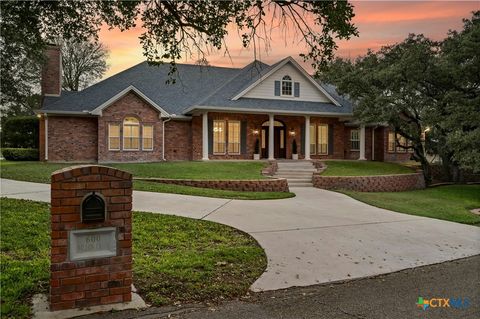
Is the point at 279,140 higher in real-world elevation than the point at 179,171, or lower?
higher

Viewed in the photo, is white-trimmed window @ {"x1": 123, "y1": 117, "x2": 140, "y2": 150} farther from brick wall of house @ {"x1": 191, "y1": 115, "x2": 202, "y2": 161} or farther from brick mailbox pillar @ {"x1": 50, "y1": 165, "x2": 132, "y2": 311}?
brick mailbox pillar @ {"x1": 50, "y1": 165, "x2": 132, "y2": 311}

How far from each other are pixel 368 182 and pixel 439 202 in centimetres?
385

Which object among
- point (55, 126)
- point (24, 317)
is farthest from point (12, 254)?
point (55, 126)

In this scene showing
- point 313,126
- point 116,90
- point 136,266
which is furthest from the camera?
point 313,126

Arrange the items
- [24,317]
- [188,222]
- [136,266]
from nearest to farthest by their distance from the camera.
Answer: [24,317]
[136,266]
[188,222]

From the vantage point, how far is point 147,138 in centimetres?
2192

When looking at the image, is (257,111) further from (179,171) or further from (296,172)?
(179,171)

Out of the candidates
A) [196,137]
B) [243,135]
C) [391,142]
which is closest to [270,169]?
[243,135]

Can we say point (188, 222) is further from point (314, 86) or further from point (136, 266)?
point (314, 86)

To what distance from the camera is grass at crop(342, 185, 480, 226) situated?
11580 millimetres

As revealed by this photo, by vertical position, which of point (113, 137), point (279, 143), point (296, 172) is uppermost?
point (113, 137)

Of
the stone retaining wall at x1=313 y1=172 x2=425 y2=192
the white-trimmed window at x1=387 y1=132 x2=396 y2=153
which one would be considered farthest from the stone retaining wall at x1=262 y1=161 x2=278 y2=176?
the white-trimmed window at x1=387 y1=132 x2=396 y2=153

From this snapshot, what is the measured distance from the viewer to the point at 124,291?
158 inches

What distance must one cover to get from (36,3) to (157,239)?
573 cm
